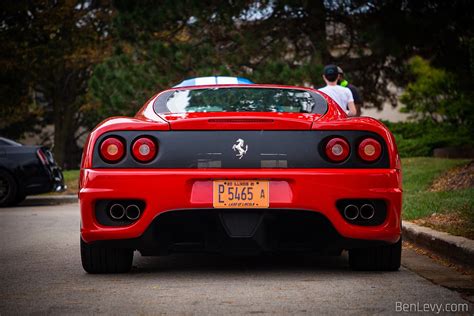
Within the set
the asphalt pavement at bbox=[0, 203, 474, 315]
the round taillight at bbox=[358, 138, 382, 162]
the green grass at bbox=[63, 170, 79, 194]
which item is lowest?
the green grass at bbox=[63, 170, 79, 194]

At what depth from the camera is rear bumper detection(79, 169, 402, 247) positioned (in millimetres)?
5867

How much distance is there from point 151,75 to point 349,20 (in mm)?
4569

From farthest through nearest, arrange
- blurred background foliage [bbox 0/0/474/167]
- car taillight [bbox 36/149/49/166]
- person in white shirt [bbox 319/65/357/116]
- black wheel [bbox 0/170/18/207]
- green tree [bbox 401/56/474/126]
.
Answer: green tree [bbox 401/56/474/126], blurred background foliage [bbox 0/0/474/167], car taillight [bbox 36/149/49/166], black wheel [bbox 0/170/18/207], person in white shirt [bbox 319/65/357/116]

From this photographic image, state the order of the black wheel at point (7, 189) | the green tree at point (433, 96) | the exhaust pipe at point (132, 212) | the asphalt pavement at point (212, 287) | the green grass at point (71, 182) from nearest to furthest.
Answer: the asphalt pavement at point (212, 287)
the exhaust pipe at point (132, 212)
the black wheel at point (7, 189)
the green grass at point (71, 182)
the green tree at point (433, 96)

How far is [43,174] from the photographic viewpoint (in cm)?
1537

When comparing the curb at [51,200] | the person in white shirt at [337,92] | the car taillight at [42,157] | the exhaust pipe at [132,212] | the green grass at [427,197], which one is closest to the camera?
the exhaust pipe at [132,212]

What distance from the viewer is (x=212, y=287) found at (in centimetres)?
573

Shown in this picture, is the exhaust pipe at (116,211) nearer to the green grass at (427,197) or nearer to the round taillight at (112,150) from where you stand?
the round taillight at (112,150)

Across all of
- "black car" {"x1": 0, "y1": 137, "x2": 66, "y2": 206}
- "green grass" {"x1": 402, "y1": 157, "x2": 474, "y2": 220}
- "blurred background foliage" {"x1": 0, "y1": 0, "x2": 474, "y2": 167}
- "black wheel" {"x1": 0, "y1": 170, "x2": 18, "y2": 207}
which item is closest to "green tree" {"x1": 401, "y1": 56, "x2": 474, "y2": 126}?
"blurred background foliage" {"x1": 0, "y1": 0, "x2": 474, "y2": 167}

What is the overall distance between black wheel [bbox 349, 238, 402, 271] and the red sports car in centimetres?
19

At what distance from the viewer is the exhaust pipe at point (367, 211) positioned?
605 centimetres

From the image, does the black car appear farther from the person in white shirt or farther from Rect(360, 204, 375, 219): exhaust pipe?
Rect(360, 204, 375, 219): exhaust pipe

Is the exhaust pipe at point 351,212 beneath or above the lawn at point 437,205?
above

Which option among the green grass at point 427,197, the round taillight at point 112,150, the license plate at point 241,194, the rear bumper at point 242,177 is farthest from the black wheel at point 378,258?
the green grass at point 427,197
